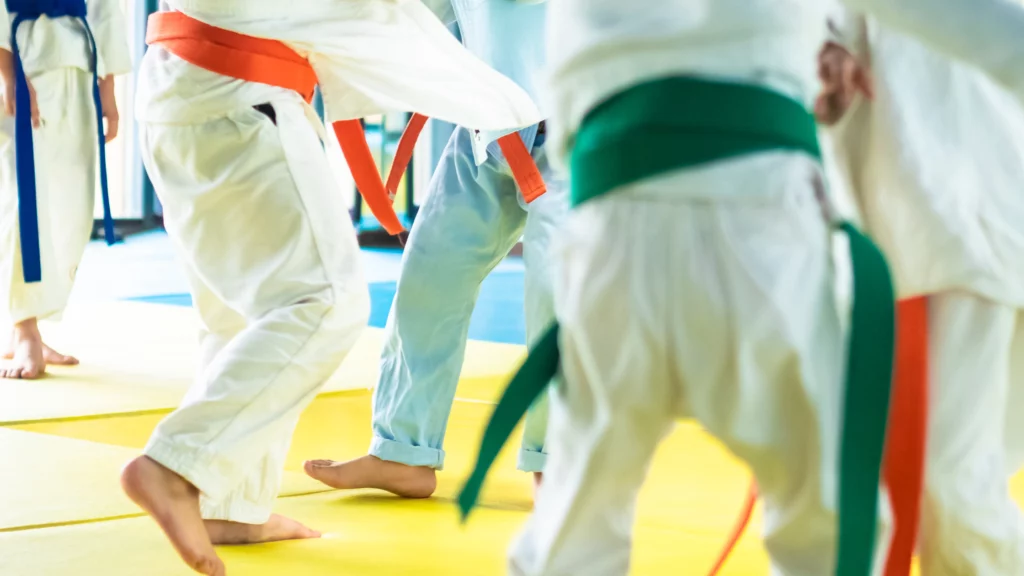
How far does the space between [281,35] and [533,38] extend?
0.84 m

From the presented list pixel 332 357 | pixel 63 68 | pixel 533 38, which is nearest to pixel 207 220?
pixel 332 357

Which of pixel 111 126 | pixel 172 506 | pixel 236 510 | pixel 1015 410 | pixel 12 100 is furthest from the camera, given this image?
pixel 111 126

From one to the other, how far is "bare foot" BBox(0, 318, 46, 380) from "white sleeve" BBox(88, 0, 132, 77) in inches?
39.4

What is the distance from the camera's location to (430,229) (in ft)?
9.68

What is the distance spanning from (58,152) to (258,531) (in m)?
2.65

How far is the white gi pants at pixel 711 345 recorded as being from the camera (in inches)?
49.9

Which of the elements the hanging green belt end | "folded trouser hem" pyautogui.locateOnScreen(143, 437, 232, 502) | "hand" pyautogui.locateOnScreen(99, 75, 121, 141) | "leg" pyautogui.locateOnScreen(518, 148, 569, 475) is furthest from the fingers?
the hanging green belt end

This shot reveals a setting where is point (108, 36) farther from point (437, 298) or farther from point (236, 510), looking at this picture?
point (236, 510)

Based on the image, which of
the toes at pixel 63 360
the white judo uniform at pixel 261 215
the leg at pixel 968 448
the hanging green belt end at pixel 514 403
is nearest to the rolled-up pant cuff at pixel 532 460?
the white judo uniform at pixel 261 215

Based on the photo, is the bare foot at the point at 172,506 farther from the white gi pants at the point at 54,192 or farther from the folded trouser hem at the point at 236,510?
the white gi pants at the point at 54,192

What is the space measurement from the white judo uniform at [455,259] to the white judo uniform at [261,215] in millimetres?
529

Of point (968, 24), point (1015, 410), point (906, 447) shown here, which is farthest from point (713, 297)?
point (1015, 410)

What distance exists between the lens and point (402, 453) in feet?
9.43

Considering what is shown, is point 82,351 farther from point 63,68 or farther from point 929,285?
point 929,285
